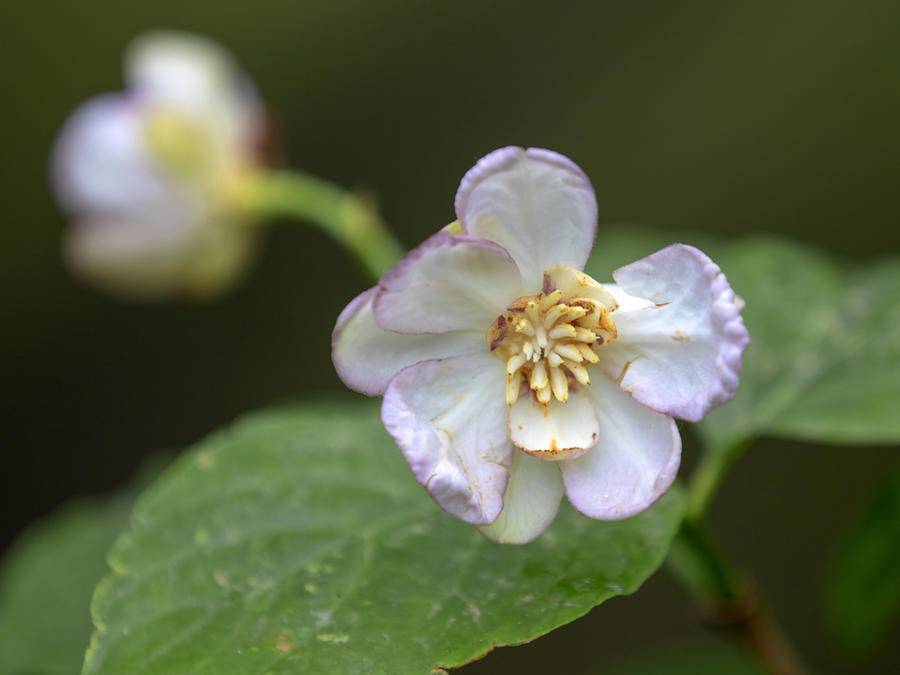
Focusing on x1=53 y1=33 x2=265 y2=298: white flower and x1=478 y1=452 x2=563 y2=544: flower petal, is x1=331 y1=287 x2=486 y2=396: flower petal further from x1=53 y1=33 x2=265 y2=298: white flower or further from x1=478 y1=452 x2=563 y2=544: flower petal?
x1=53 y1=33 x2=265 y2=298: white flower

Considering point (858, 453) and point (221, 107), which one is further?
point (858, 453)

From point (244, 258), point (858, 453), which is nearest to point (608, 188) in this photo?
point (858, 453)

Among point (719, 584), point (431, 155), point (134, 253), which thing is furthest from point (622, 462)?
point (431, 155)

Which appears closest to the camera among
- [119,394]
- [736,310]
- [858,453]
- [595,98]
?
[736,310]

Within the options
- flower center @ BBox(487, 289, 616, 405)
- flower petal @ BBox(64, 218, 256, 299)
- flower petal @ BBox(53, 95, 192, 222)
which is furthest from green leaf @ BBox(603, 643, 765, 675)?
flower petal @ BBox(53, 95, 192, 222)

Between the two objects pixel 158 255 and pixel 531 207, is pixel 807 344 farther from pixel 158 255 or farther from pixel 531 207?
pixel 158 255

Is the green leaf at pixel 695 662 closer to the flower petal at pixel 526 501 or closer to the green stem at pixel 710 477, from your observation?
the green stem at pixel 710 477

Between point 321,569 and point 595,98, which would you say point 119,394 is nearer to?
point 595,98
